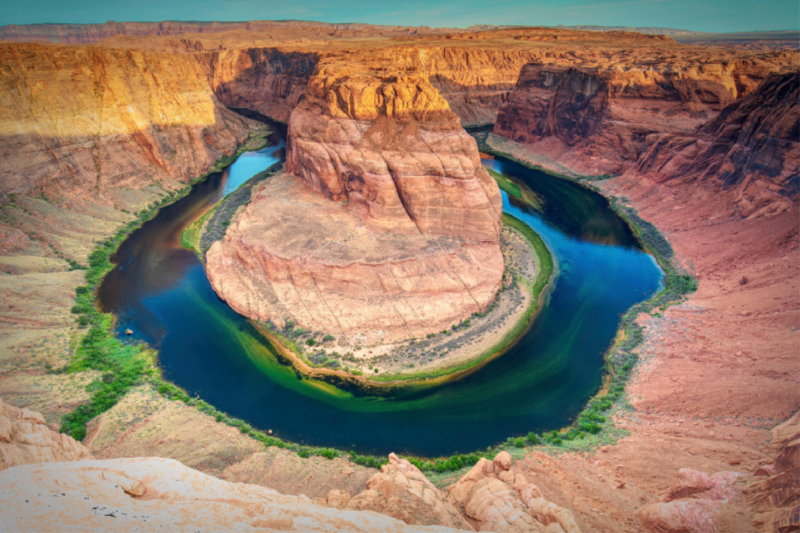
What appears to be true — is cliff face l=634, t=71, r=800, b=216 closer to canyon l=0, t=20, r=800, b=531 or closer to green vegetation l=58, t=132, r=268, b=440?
canyon l=0, t=20, r=800, b=531

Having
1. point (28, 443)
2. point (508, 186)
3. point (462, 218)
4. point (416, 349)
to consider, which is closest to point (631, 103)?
point (508, 186)

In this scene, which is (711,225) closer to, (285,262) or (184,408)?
(285,262)

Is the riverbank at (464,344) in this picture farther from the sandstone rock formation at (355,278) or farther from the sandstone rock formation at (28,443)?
the sandstone rock formation at (28,443)

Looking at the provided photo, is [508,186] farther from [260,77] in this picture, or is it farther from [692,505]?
[260,77]

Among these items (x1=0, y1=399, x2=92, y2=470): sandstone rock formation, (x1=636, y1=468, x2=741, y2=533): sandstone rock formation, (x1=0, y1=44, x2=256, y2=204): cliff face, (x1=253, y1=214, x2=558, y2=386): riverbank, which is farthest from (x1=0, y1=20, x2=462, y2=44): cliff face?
(x1=636, y1=468, x2=741, y2=533): sandstone rock formation

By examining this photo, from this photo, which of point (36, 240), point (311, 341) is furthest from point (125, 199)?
point (311, 341)

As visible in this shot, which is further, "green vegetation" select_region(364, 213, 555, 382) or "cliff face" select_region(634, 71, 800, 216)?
"cliff face" select_region(634, 71, 800, 216)
